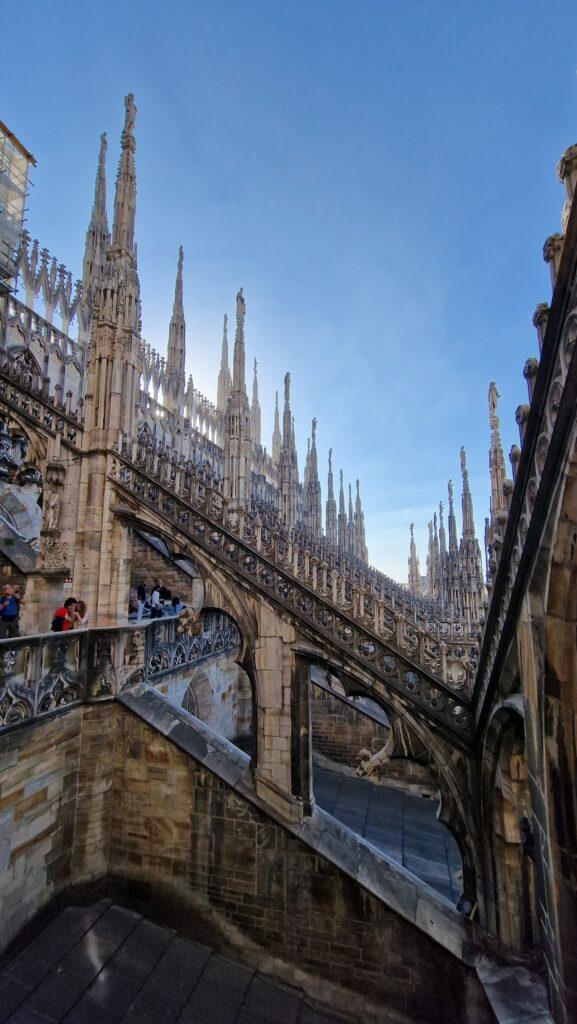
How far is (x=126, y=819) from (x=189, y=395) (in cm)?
3429

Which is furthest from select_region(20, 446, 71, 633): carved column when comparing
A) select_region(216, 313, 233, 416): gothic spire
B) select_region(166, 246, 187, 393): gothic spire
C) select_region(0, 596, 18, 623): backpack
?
select_region(216, 313, 233, 416): gothic spire

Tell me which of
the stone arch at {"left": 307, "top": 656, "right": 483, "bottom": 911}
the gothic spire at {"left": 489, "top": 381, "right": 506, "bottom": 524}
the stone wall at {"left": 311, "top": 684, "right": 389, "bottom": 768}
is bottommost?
the stone wall at {"left": 311, "top": 684, "right": 389, "bottom": 768}

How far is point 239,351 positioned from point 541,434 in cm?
1794

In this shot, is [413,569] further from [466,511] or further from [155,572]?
[155,572]

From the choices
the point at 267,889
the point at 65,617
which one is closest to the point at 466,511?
the point at 267,889

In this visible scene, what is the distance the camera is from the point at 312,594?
24.3 feet

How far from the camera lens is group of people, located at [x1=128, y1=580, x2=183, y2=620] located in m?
11.5

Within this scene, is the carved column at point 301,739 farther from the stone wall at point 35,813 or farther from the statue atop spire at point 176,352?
the statue atop spire at point 176,352

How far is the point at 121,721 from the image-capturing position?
26.7 feet

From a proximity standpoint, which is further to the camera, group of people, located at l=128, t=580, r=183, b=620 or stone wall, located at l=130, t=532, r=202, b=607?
stone wall, located at l=130, t=532, r=202, b=607

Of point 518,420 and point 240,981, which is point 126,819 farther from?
point 518,420

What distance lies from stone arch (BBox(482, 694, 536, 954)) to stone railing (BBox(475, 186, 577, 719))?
1.02 metres

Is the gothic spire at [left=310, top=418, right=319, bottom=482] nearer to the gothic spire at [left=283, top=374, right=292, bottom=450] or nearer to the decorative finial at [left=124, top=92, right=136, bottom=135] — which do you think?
the gothic spire at [left=283, top=374, right=292, bottom=450]

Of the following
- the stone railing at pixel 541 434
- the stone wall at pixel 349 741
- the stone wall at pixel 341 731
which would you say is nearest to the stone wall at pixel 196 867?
the stone railing at pixel 541 434
